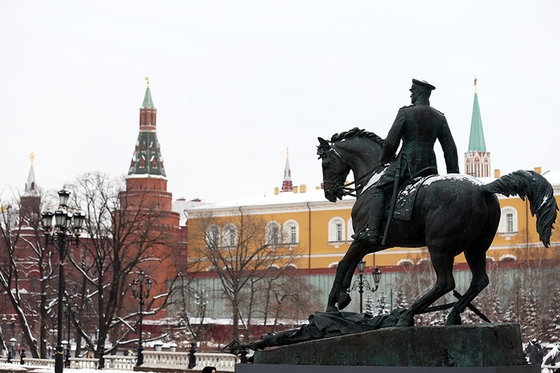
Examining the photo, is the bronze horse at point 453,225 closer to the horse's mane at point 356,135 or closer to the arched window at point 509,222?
the horse's mane at point 356,135

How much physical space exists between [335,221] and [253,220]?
862 cm

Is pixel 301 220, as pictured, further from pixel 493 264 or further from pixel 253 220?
pixel 493 264

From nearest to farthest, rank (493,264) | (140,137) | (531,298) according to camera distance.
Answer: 1. (531,298)
2. (493,264)
3. (140,137)

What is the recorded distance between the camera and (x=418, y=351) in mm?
10039

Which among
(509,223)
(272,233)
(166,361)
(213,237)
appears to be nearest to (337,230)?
(272,233)

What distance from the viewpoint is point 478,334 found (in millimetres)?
9703

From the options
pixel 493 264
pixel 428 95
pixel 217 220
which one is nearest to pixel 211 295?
pixel 217 220

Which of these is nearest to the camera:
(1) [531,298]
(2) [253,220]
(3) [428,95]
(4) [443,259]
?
(4) [443,259]

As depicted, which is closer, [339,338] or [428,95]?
[339,338]

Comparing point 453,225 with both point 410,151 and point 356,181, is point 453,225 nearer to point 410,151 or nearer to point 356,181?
point 410,151

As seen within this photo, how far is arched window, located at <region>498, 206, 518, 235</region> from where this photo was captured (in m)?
86.8

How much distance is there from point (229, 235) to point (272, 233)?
6891mm

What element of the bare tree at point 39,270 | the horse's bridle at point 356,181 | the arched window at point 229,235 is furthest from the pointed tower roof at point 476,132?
the horse's bridle at point 356,181

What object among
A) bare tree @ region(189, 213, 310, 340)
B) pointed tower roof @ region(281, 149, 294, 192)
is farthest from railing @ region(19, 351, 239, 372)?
pointed tower roof @ region(281, 149, 294, 192)
